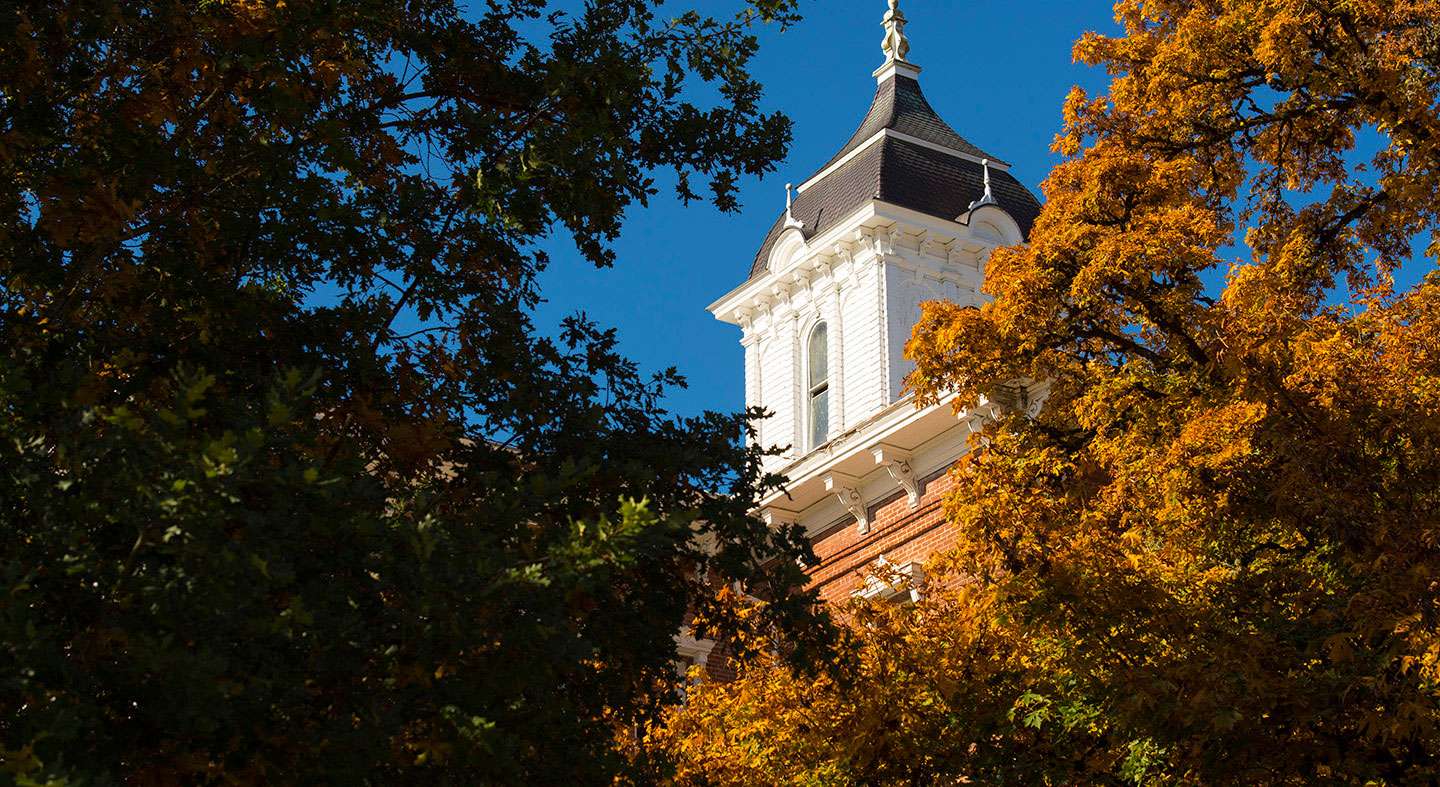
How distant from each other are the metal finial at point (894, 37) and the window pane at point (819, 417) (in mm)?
9144

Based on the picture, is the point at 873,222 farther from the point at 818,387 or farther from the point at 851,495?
the point at 851,495

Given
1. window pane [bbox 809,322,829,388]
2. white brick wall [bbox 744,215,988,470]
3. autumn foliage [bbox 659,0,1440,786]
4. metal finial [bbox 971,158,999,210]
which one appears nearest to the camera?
autumn foliage [bbox 659,0,1440,786]

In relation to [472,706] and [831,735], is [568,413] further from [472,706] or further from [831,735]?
[831,735]

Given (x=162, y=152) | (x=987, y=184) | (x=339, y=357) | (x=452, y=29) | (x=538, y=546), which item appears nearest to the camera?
(x=538, y=546)

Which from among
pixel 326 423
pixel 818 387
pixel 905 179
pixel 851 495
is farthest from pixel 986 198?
pixel 326 423

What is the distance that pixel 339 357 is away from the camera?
8.71m

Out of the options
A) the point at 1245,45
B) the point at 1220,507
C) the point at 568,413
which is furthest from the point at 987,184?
the point at 568,413

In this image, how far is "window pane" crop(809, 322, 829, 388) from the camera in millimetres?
27594

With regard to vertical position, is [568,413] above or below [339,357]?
below

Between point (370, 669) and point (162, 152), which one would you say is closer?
point (370, 669)

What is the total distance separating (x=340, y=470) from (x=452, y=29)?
13.8 ft

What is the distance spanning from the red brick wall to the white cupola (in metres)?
0.54

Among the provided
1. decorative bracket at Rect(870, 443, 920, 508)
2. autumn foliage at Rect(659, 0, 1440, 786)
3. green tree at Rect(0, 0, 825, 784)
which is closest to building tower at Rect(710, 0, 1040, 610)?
decorative bracket at Rect(870, 443, 920, 508)

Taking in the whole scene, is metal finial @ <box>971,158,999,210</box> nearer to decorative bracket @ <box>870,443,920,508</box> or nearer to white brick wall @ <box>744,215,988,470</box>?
white brick wall @ <box>744,215,988,470</box>
